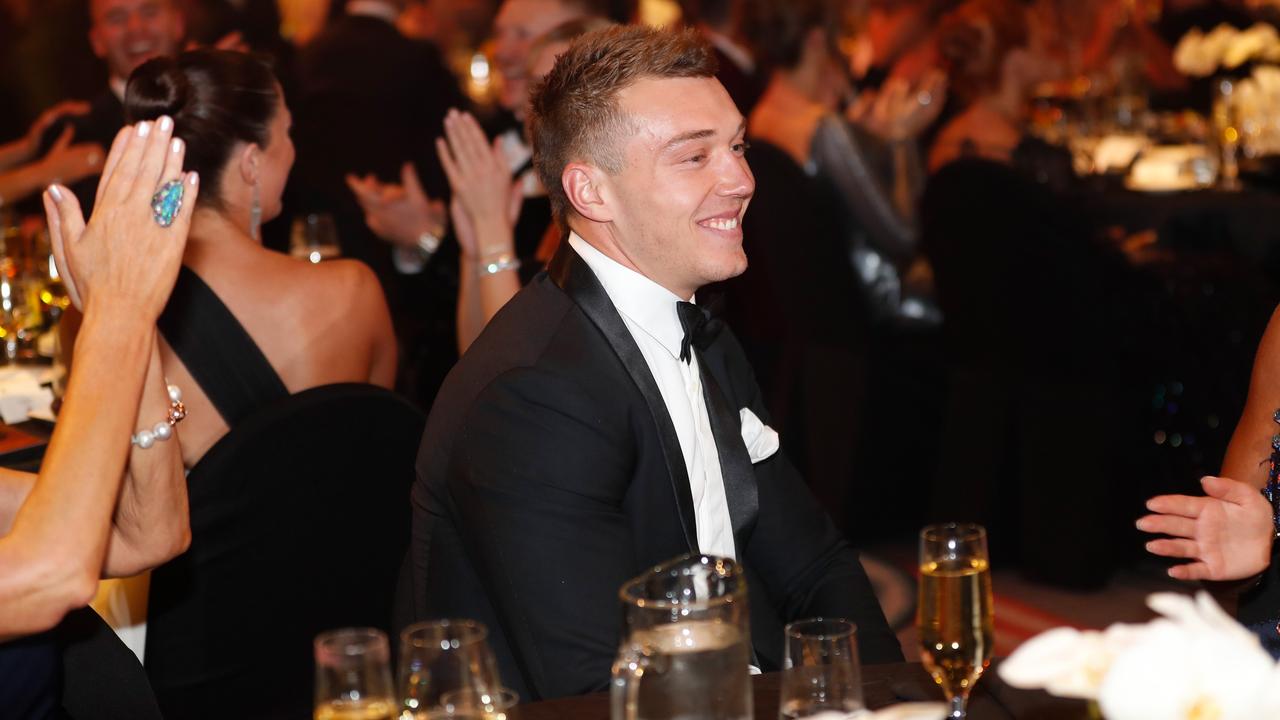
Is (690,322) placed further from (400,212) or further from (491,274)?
(400,212)

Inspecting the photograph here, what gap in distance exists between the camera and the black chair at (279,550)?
2.21 m

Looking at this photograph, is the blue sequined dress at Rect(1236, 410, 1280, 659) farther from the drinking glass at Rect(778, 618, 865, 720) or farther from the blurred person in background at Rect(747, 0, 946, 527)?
the blurred person in background at Rect(747, 0, 946, 527)

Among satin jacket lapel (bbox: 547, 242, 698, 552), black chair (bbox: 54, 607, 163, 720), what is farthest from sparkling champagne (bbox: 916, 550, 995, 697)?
black chair (bbox: 54, 607, 163, 720)

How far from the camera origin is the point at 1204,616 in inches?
40.0

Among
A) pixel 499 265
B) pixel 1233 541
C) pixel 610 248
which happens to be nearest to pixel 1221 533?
A: pixel 1233 541

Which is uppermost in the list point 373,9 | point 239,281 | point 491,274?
point 373,9

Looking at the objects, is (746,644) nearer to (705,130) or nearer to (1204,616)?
(1204,616)

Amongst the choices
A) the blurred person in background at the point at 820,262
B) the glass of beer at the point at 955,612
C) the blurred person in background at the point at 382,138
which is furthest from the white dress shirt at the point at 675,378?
the blurred person in background at the point at 820,262

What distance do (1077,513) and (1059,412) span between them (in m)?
0.30

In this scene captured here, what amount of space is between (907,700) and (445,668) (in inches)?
19.5

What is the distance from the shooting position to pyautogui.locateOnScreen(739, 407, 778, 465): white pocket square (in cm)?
215

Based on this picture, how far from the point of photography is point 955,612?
1272 millimetres

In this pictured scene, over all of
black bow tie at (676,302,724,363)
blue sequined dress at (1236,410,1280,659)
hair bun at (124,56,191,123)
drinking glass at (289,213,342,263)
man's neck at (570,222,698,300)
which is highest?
hair bun at (124,56,191,123)

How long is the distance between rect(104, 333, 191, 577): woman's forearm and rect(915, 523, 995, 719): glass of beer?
3.52 ft
